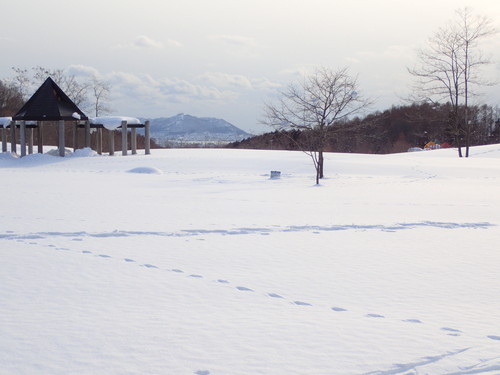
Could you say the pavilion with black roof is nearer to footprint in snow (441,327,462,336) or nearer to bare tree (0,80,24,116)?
bare tree (0,80,24,116)

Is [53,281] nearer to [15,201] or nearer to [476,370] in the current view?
[476,370]

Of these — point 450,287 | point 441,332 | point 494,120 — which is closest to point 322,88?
point 450,287

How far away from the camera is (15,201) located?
13.6m

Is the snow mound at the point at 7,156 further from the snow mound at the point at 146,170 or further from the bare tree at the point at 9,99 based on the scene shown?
the bare tree at the point at 9,99

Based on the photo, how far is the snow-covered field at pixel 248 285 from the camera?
419 centimetres

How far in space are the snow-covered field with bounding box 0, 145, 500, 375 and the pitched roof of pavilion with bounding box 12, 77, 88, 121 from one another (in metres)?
16.5

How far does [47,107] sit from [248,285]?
27188mm

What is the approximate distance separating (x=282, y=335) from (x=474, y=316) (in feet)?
6.39

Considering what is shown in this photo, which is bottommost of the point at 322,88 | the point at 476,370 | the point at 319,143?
the point at 476,370

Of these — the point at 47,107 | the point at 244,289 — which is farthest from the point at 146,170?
the point at 244,289

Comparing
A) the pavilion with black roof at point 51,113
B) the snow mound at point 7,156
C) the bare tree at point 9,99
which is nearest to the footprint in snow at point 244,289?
the pavilion with black roof at point 51,113

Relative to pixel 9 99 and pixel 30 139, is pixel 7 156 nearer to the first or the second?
pixel 30 139

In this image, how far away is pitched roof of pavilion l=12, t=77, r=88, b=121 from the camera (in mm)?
30141

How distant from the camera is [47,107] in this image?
1202 inches
